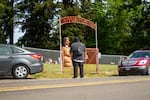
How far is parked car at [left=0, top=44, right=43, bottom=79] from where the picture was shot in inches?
762

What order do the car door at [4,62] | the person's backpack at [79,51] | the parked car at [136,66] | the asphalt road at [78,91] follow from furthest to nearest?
1. the parked car at [136,66]
2. the person's backpack at [79,51]
3. the car door at [4,62]
4. the asphalt road at [78,91]

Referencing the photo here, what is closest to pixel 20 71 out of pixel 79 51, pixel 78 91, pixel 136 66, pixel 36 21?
pixel 79 51

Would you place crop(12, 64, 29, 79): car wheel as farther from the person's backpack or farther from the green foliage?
the green foliage

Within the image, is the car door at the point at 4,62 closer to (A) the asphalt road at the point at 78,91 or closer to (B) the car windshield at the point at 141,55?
(A) the asphalt road at the point at 78,91

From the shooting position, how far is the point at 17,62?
63.7 feet

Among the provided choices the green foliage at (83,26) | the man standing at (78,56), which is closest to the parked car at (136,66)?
the man standing at (78,56)

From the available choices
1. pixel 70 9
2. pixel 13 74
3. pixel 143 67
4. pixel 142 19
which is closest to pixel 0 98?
pixel 13 74

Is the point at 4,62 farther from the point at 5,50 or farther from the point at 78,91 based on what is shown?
the point at 78,91

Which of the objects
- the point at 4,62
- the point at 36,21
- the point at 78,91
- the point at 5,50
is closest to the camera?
the point at 78,91

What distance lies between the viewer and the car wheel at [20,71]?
19.4 metres

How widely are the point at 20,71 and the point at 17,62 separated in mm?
392

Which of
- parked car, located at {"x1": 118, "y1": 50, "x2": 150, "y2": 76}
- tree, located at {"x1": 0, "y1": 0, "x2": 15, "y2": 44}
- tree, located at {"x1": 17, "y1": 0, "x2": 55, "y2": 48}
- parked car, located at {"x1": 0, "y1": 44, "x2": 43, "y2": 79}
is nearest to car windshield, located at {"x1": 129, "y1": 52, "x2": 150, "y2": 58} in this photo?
parked car, located at {"x1": 118, "y1": 50, "x2": 150, "y2": 76}

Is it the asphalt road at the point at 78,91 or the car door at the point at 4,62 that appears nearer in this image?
the asphalt road at the point at 78,91

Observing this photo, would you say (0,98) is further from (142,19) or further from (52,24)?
(142,19)
